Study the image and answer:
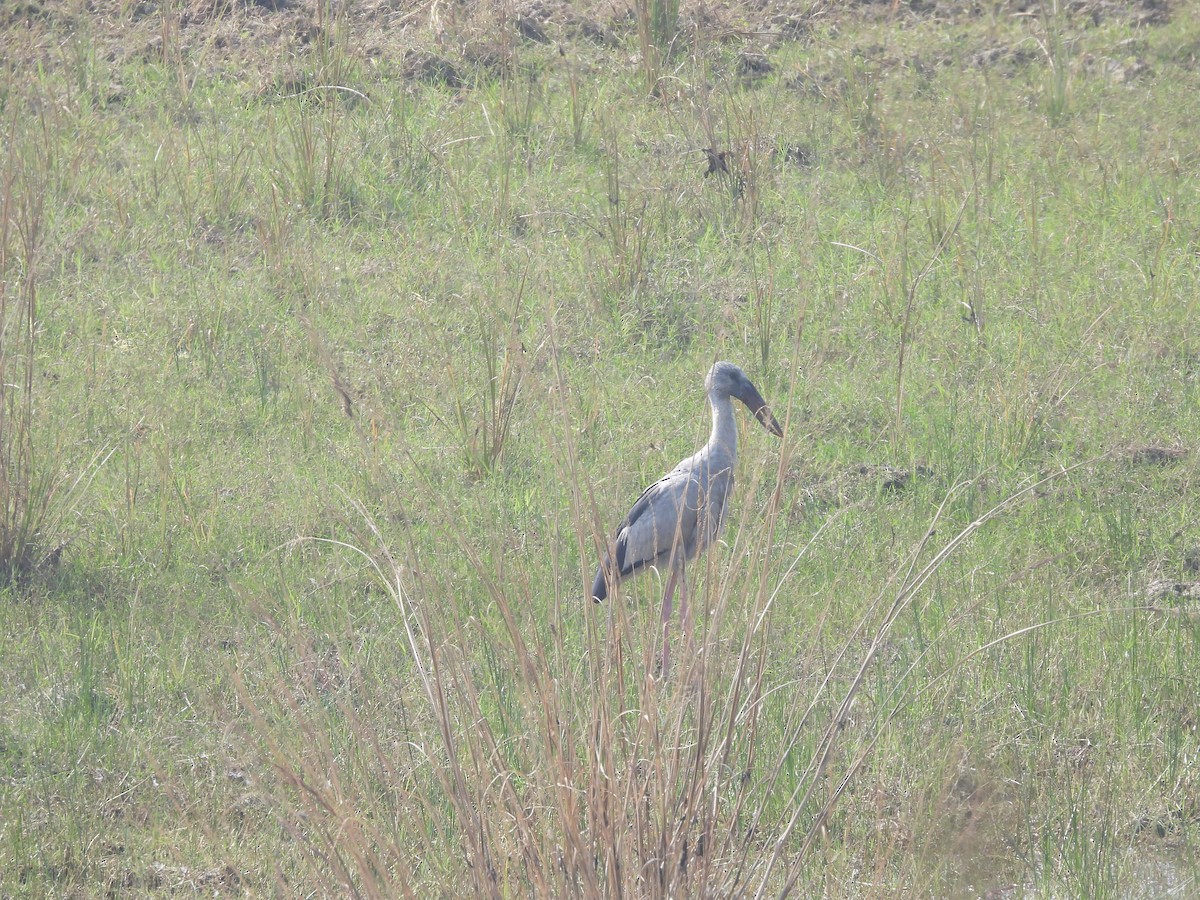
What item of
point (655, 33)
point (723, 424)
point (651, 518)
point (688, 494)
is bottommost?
point (651, 518)

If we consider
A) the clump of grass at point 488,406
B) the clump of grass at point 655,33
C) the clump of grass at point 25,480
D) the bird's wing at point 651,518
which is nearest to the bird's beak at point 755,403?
the bird's wing at point 651,518

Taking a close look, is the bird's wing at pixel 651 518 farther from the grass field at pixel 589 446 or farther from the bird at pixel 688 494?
the grass field at pixel 589 446

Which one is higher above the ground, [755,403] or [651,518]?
[755,403]

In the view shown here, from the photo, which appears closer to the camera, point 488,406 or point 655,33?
point 488,406

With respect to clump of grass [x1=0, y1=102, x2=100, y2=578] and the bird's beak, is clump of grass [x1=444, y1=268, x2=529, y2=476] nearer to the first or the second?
the bird's beak

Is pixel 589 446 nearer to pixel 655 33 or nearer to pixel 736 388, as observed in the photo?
pixel 736 388

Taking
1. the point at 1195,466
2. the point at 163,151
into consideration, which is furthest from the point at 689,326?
the point at 163,151

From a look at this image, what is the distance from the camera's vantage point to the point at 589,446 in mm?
5480

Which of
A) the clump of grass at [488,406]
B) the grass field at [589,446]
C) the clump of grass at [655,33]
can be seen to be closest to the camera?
the grass field at [589,446]

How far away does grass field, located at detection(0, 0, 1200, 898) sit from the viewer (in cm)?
283

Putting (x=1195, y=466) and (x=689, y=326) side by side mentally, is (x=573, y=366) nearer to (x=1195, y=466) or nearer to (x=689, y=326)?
(x=689, y=326)

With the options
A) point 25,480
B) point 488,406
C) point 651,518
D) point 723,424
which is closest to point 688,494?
point 651,518

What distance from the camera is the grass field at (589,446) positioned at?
9.29 ft

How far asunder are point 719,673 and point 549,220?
4.80m
